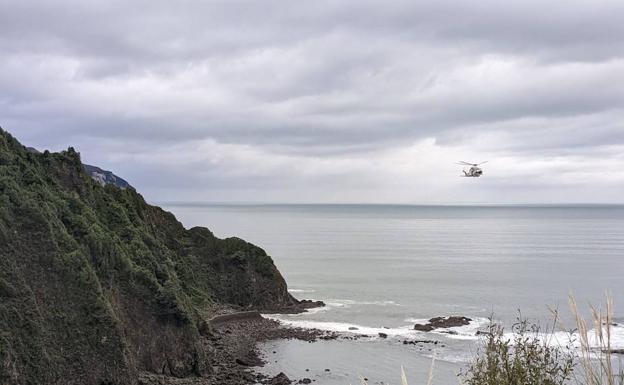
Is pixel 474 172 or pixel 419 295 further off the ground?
pixel 474 172

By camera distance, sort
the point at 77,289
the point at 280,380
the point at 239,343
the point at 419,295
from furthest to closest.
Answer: the point at 419,295 → the point at 239,343 → the point at 280,380 → the point at 77,289

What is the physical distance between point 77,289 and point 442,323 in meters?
38.0

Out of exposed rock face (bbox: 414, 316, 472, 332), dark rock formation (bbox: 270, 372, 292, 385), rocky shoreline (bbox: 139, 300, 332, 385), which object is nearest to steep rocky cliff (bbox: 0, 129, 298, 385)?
rocky shoreline (bbox: 139, 300, 332, 385)

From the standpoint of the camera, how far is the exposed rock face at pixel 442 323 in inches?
2311

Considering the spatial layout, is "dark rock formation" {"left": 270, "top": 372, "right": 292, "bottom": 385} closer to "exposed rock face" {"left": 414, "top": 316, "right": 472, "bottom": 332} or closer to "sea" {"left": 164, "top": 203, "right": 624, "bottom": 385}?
"sea" {"left": 164, "top": 203, "right": 624, "bottom": 385}

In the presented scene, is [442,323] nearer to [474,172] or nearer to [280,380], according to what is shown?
[280,380]

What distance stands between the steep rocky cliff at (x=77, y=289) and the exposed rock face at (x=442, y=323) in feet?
71.4

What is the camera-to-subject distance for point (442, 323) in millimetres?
60312

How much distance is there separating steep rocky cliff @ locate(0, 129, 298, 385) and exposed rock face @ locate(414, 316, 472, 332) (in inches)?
857

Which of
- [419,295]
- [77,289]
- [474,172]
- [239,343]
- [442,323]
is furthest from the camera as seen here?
[419,295]

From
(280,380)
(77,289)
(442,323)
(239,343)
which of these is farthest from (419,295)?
(77,289)

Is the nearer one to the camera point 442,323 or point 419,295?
point 442,323

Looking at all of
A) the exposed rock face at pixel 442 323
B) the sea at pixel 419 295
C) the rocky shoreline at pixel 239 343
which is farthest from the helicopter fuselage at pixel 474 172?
the exposed rock face at pixel 442 323

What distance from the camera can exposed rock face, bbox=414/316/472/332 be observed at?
58688 mm
